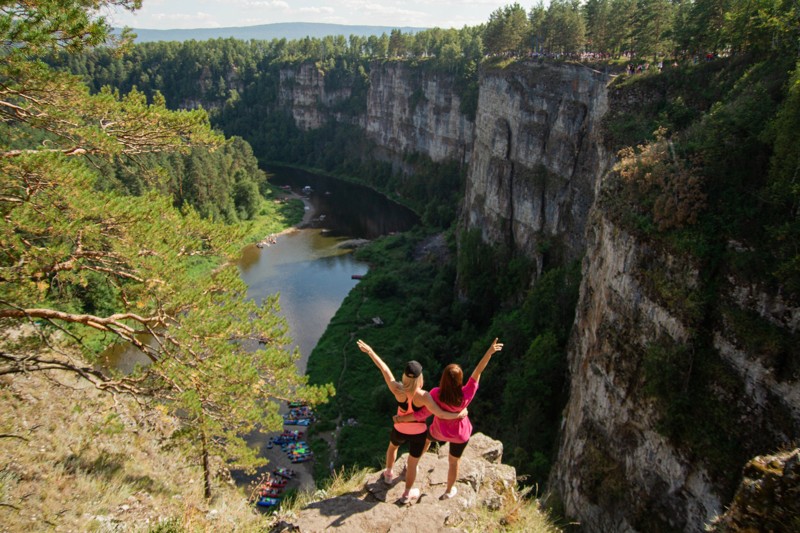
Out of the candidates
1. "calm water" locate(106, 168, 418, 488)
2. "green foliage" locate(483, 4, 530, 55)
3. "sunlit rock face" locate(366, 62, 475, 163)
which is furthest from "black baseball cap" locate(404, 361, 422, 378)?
"sunlit rock face" locate(366, 62, 475, 163)

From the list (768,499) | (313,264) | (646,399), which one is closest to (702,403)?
(646,399)

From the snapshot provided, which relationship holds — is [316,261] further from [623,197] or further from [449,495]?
[449,495]

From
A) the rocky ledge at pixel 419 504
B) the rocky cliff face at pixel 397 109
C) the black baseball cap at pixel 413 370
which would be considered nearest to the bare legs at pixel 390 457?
the rocky ledge at pixel 419 504

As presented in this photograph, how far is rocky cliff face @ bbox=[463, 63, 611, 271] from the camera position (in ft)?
102

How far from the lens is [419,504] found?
8023 mm

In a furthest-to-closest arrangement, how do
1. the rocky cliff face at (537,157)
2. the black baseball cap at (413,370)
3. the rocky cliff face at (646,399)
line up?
the rocky cliff face at (537,157)
the rocky cliff face at (646,399)
the black baseball cap at (413,370)

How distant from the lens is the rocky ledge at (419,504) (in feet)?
24.8

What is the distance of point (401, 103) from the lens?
8050cm

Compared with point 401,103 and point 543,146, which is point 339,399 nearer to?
point 543,146

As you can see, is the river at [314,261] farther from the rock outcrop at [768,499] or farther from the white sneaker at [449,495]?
the rock outcrop at [768,499]

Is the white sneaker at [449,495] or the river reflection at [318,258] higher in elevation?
the white sneaker at [449,495]

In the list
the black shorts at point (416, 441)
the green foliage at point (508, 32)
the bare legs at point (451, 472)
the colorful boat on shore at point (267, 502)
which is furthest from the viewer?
the green foliage at point (508, 32)

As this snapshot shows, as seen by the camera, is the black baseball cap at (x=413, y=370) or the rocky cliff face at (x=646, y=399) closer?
the black baseball cap at (x=413, y=370)

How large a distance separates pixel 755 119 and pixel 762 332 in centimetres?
617
